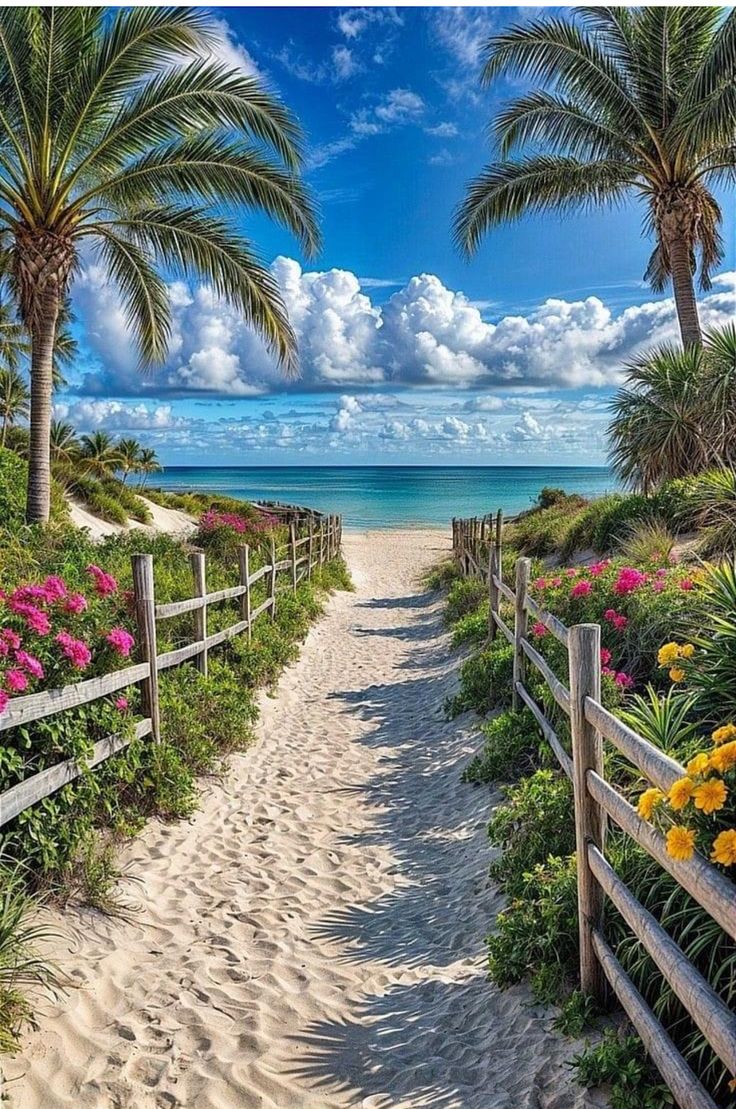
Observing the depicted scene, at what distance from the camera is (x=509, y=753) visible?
573 cm

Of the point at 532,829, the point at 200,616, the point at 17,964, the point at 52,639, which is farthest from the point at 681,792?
the point at 200,616

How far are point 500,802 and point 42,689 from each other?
10.3 ft

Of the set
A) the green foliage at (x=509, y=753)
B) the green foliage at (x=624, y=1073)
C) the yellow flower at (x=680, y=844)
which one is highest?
the yellow flower at (x=680, y=844)

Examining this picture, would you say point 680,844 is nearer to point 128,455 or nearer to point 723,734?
point 723,734

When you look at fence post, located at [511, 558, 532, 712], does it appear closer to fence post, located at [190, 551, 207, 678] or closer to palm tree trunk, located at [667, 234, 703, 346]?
fence post, located at [190, 551, 207, 678]

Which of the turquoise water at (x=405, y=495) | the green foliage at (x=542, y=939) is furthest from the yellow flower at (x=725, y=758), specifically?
the turquoise water at (x=405, y=495)

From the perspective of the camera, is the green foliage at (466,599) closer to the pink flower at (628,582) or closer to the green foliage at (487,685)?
the green foliage at (487,685)

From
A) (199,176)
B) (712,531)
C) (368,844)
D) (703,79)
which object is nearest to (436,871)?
(368,844)

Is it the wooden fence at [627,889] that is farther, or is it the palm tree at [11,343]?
the palm tree at [11,343]

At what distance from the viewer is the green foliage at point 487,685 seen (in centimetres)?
724

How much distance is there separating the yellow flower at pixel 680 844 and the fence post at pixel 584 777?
0.96m

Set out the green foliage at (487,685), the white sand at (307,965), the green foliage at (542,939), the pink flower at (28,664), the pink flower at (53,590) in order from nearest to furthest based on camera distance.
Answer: the white sand at (307,965), the green foliage at (542,939), the pink flower at (28,664), the pink flower at (53,590), the green foliage at (487,685)

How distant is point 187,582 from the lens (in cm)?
841

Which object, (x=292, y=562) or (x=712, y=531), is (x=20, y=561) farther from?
(x=712, y=531)
